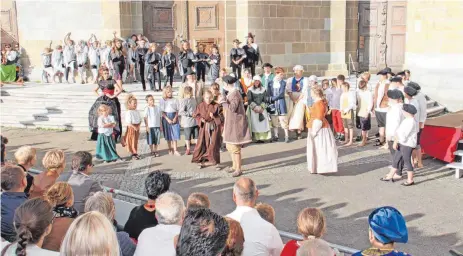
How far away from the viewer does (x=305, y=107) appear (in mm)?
12461

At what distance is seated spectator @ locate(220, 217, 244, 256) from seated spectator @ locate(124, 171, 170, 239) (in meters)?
1.01

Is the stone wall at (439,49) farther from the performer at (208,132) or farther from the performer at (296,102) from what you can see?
the performer at (208,132)

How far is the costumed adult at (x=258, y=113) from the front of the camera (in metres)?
11.6

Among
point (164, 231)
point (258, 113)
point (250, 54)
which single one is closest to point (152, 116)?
point (258, 113)

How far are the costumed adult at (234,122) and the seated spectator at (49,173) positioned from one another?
12.5 feet

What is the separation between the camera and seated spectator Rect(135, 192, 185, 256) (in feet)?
12.4

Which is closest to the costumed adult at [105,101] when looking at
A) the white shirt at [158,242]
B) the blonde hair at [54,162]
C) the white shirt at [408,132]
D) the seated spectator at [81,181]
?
the blonde hair at [54,162]

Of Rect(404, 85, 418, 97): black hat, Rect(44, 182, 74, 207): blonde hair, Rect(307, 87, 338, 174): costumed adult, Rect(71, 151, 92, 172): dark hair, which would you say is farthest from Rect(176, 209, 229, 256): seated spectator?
Rect(404, 85, 418, 97): black hat

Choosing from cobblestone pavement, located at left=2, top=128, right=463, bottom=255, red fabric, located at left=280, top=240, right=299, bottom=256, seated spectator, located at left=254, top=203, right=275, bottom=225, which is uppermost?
seated spectator, located at left=254, top=203, right=275, bottom=225

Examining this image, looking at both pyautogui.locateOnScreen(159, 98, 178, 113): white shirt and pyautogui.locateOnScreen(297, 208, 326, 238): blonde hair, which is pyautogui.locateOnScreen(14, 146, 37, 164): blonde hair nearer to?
pyautogui.locateOnScreen(297, 208, 326, 238): blonde hair

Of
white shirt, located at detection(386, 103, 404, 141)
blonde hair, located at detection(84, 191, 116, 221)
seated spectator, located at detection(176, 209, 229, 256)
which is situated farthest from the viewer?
white shirt, located at detection(386, 103, 404, 141)

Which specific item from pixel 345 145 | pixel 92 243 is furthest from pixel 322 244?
pixel 345 145

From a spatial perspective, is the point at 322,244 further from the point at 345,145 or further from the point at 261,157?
the point at 345,145

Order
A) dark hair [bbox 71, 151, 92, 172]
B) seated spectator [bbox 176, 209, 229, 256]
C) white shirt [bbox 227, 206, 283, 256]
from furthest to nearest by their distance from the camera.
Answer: dark hair [bbox 71, 151, 92, 172]
white shirt [bbox 227, 206, 283, 256]
seated spectator [bbox 176, 209, 229, 256]
